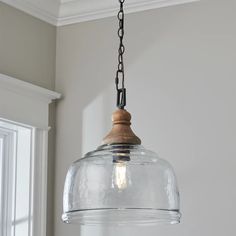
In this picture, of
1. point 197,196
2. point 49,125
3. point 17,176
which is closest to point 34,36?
point 49,125

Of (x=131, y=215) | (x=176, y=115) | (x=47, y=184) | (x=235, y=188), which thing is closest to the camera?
(x=131, y=215)

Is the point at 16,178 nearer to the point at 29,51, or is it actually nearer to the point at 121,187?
the point at 29,51

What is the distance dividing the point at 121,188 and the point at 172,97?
4.85 feet

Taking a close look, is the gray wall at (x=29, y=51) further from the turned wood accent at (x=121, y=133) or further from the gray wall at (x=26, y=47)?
the turned wood accent at (x=121, y=133)

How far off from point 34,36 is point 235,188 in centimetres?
120

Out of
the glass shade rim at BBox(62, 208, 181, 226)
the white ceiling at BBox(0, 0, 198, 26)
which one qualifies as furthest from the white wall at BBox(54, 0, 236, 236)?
the glass shade rim at BBox(62, 208, 181, 226)

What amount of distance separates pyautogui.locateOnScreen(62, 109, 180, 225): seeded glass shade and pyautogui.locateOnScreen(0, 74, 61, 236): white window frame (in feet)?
4.34

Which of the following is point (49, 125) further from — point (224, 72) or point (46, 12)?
point (224, 72)

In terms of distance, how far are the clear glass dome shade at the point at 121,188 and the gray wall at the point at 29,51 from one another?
1.43 meters

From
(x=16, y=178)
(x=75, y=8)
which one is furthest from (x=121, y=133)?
(x=75, y=8)

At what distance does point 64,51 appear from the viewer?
3357 millimetres

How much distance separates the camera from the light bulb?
1.59 meters

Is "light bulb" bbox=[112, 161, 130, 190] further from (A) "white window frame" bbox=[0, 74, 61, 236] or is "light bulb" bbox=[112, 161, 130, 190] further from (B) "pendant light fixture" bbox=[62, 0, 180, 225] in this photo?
(A) "white window frame" bbox=[0, 74, 61, 236]

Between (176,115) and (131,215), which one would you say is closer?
(131,215)
